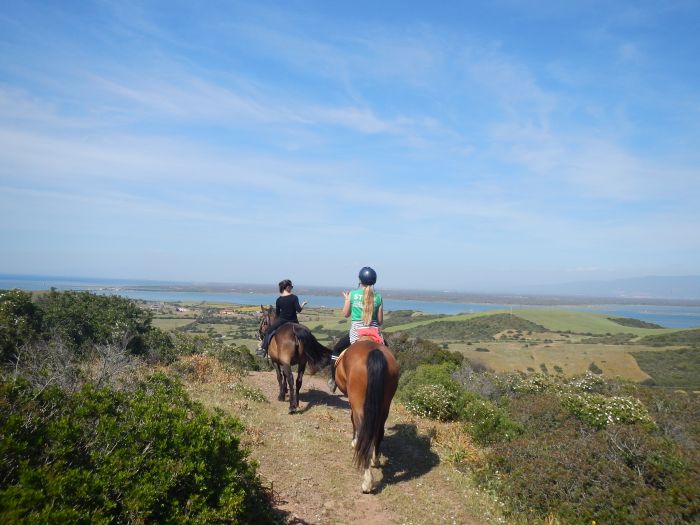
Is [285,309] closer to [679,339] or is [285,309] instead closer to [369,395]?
[369,395]

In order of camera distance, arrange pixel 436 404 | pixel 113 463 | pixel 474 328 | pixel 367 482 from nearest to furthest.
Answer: pixel 113 463 < pixel 367 482 < pixel 436 404 < pixel 474 328

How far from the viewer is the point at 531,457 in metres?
7.51

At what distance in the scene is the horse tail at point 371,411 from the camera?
6.55 m

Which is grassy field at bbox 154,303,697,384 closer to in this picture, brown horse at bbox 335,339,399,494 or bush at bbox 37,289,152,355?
bush at bbox 37,289,152,355

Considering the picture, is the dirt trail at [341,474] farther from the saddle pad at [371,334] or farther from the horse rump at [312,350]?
the saddle pad at [371,334]

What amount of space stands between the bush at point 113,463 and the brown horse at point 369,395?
187 cm

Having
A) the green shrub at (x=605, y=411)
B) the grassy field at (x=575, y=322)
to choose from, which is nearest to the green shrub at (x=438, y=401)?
the green shrub at (x=605, y=411)

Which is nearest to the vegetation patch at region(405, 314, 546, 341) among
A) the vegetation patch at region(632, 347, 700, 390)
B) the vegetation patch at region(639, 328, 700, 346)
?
the vegetation patch at region(639, 328, 700, 346)

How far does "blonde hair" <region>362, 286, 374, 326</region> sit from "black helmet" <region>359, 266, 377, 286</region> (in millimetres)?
164

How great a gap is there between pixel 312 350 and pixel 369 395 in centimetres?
404

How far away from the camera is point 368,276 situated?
26.7ft

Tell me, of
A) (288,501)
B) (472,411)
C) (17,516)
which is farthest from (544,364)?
(17,516)

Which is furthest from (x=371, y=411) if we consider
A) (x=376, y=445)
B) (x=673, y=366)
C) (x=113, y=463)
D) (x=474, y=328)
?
(x=474, y=328)

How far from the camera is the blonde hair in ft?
26.0
